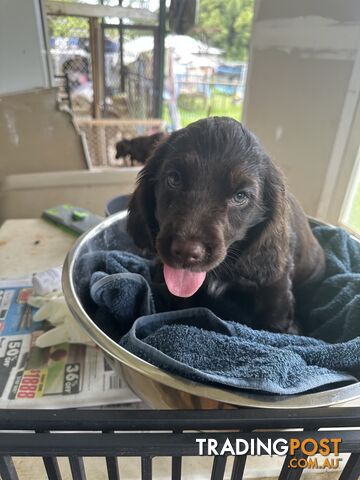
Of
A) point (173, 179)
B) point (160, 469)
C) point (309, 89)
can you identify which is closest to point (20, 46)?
point (309, 89)

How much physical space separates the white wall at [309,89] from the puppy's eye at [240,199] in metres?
Answer: 0.77

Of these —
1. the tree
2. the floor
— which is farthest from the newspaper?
the tree

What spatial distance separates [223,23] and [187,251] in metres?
2.82

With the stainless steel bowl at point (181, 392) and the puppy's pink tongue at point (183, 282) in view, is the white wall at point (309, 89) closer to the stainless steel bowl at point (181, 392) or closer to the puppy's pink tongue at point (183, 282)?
the puppy's pink tongue at point (183, 282)

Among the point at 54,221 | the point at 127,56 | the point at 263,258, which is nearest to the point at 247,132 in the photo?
the point at 263,258

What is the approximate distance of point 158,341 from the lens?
0.63 m

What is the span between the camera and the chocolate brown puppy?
0.65 meters

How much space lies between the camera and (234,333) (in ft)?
2.33

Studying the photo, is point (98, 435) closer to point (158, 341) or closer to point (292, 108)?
point (158, 341)

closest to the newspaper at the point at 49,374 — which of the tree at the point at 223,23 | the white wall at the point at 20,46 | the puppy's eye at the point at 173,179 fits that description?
the puppy's eye at the point at 173,179

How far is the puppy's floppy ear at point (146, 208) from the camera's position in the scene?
0.85 metres

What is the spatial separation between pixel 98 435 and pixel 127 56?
268 cm

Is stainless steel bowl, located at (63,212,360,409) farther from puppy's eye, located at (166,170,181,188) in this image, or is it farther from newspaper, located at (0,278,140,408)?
puppy's eye, located at (166,170,181,188)

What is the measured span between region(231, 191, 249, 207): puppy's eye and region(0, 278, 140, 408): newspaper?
1.28 feet
